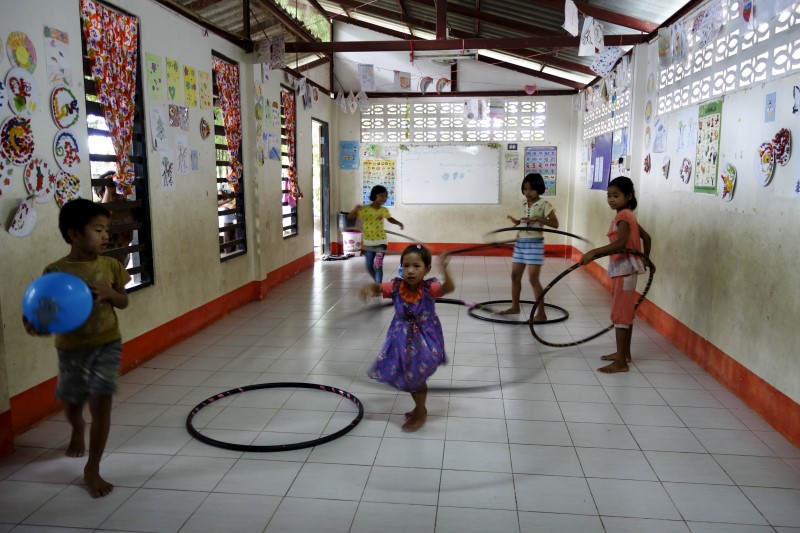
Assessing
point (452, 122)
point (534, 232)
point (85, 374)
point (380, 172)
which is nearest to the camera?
point (85, 374)

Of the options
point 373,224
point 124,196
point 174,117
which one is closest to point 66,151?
point 124,196

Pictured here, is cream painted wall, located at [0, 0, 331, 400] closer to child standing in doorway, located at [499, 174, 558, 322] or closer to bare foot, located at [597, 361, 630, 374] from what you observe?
child standing in doorway, located at [499, 174, 558, 322]

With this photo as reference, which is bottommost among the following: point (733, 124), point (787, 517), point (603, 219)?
point (787, 517)

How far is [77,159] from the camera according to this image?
11.9 feet

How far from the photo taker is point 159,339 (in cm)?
455

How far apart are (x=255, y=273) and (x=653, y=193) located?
13.7 ft

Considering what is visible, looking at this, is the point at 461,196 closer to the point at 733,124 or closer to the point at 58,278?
the point at 733,124

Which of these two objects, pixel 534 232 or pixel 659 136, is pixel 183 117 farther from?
pixel 659 136

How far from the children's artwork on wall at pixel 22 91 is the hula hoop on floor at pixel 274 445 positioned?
73.6 inches

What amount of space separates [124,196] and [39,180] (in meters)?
0.89

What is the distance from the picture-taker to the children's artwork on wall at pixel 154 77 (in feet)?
14.4

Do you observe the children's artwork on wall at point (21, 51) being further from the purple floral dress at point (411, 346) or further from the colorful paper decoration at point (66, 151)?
the purple floral dress at point (411, 346)

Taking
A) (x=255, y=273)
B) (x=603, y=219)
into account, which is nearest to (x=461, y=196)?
(x=603, y=219)

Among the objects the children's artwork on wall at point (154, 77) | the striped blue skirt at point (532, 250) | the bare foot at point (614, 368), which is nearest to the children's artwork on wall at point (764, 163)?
the bare foot at point (614, 368)
